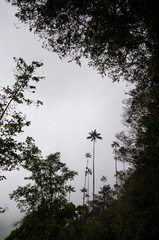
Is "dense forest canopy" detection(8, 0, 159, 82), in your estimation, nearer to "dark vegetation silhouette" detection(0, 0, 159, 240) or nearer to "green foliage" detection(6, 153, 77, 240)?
"dark vegetation silhouette" detection(0, 0, 159, 240)

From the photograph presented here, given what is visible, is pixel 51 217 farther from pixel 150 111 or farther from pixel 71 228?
pixel 150 111

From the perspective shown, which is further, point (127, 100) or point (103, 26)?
point (127, 100)

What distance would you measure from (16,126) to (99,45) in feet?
20.9

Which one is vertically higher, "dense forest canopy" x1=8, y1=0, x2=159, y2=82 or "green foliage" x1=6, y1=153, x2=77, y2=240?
"dense forest canopy" x1=8, y1=0, x2=159, y2=82

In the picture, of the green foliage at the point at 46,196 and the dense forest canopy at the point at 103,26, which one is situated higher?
the dense forest canopy at the point at 103,26

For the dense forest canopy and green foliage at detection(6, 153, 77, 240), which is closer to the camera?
the dense forest canopy

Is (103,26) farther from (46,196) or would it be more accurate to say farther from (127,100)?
(46,196)

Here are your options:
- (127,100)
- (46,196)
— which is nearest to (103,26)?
(127,100)

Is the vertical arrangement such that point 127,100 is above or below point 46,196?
above

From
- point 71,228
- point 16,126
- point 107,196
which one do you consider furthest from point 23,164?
point 107,196

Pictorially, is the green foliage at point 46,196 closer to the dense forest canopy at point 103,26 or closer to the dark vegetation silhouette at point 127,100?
the dark vegetation silhouette at point 127,100

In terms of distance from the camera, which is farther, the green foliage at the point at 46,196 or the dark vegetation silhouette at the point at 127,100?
the green foliage at the point at 46,196

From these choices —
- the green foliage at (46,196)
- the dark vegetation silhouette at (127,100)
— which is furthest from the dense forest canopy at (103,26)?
the green foliage at (46,196)

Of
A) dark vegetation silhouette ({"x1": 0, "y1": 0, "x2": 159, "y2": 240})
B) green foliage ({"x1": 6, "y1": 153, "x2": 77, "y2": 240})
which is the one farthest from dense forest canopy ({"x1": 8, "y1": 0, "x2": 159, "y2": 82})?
green foliage ({"x1": 6, "y1": 153, "x2": 77, "y2": 240})
